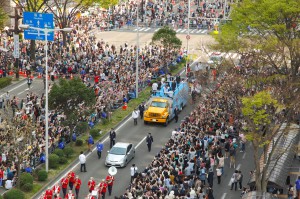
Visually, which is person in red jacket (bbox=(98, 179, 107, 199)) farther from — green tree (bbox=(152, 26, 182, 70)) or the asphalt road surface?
green tree (bbox=(152, 26, 182, 70))

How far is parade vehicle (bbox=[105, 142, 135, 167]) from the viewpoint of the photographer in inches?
1911

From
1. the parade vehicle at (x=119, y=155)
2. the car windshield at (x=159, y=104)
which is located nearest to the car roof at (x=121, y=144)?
the parade vehicle at (x=119, y=155)

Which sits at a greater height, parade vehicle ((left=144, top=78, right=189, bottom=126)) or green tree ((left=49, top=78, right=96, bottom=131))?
green tree ((left=49, top=78, right=96, bottom=131))

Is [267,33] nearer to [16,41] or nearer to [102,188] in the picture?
[102,188]

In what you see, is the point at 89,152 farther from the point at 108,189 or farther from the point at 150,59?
the point at 150,59

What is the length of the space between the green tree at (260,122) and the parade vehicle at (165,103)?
15625 millimetres

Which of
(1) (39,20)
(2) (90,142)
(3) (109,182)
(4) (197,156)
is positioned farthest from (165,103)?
(3) (109,182)

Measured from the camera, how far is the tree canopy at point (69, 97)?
50.5 m

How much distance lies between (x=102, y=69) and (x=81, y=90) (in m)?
19.5

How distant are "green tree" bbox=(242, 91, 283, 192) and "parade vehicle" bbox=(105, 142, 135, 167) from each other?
9.92 meters

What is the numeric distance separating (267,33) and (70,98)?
16552 mm

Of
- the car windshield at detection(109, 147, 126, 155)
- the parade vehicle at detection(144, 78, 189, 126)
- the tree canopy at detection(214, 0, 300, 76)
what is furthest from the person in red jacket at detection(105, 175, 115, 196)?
the parade vehicle at detection(144, 78, 189, 126)

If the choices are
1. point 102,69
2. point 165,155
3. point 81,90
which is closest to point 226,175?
point 165,155

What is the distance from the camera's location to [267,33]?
2244 inches
